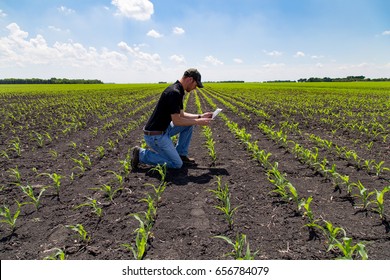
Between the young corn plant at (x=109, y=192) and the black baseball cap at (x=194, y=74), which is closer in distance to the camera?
the young corn plant at (x=109, y=192)

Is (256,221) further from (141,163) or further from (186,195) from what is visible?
(141,163)

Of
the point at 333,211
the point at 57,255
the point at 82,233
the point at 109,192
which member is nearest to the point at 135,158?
the point at 109,192

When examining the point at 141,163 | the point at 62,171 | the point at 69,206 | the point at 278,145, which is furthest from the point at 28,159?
the point at 278,145

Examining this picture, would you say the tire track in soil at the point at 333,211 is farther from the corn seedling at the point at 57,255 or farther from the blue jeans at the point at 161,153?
the corn seedling at the point at 57,255

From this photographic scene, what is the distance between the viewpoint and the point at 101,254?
9.93 feet

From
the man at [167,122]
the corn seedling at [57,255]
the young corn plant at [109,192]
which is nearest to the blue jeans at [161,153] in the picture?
the man at [167,122]

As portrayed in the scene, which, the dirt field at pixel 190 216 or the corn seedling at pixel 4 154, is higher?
the corn seedling at pixel 4 154

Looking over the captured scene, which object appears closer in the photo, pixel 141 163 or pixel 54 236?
pixel 54 236

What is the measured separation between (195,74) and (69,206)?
9.59 ft

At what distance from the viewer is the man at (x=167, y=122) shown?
203 inches

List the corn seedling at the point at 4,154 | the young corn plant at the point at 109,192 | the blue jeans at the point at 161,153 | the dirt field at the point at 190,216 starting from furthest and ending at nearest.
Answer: the corn seedling at the point at 4,154 → the blue jeans at the point at 161,153 → the young corn plant at the point at 109,192 → the dirt field at the point at 190,216

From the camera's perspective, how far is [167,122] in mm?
5523

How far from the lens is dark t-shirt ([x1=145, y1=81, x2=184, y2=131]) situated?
203 inches

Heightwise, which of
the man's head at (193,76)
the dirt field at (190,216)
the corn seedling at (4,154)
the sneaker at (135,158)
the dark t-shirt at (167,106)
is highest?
the man's head at (193,76)
